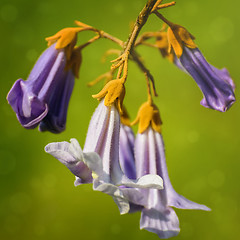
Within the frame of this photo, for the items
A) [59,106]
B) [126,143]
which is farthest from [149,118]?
[59,106]

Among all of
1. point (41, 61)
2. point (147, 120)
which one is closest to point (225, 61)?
point (147, 120)

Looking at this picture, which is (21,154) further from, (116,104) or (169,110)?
(116,104)

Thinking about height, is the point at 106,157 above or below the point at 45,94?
below

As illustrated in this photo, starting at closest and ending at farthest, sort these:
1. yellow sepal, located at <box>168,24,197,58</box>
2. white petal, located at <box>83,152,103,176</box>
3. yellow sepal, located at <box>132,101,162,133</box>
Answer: white petal, located at <box>83,152,103,176</box> → yellow sepal, located at <box>168,24,197,58</box> → yellow sepal, located at <box>132,101,162,133</box>

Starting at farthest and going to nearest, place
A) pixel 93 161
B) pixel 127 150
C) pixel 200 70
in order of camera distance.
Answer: pixel 127 150, pixel 200 70, pixel 93 161

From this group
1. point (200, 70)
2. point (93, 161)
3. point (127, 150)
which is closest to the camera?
point (93, 161)

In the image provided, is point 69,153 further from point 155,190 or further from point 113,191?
point 155,190

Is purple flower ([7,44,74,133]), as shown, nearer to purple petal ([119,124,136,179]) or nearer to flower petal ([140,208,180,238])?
purple petal ([119,124,136,179])

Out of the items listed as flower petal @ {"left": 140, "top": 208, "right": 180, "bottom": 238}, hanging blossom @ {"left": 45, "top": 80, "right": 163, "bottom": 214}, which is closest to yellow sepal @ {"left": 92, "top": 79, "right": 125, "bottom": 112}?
hanging blossom @ {"left": 45, "top": 80, "right": 163, "bottom": 214}
